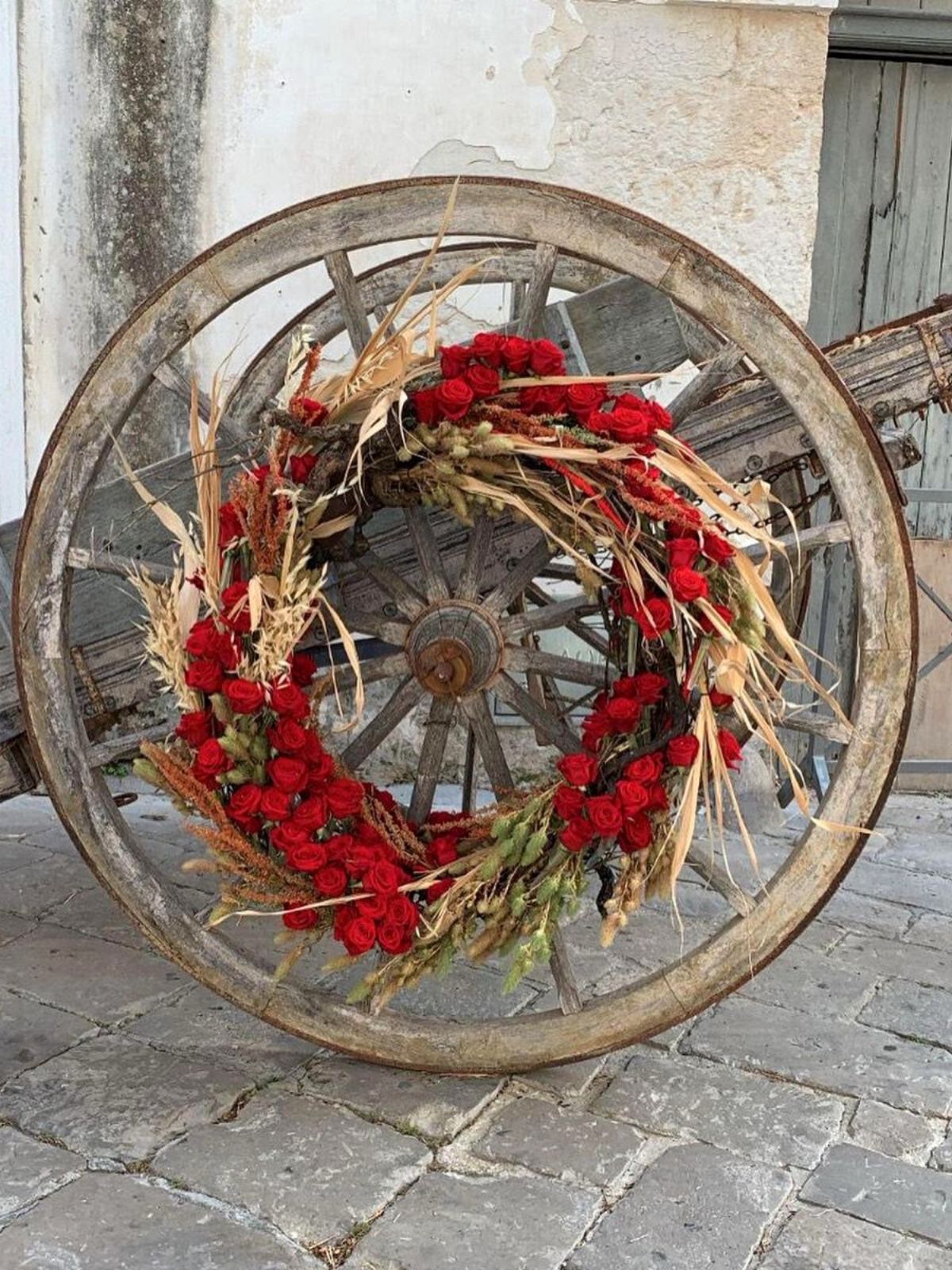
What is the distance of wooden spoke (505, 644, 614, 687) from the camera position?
2539 mm

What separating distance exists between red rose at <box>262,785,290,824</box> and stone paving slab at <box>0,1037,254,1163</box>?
586 mm

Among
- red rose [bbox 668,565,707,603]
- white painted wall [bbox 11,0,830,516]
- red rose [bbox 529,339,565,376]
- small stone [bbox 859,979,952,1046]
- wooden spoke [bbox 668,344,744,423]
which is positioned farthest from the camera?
white painted wall [bbox 11,0,830,516]

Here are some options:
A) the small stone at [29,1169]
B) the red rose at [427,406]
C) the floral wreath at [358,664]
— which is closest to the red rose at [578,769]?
the floral wreath at [358,664]

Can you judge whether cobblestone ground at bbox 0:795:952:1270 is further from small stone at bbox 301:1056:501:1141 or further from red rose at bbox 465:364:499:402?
red rose at bbox 465:364:499:402

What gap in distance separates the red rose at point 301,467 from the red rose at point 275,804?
53 centimetres

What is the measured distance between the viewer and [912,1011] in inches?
116

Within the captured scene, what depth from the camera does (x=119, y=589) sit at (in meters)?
2.64

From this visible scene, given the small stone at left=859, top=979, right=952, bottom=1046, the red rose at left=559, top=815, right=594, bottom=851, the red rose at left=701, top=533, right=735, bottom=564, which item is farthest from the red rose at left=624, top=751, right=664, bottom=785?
the small stone at left=859, top=979, right=952, bottom=1046

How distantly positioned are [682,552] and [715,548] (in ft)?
0.22

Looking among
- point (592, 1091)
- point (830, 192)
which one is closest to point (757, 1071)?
point (592, 1091)

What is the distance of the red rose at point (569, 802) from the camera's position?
227 centimetres

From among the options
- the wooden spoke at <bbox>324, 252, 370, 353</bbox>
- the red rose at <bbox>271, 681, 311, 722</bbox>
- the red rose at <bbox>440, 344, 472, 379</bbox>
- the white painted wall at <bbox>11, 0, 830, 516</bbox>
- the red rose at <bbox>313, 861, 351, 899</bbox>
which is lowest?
the red rose at <bbox>313, 861, 351, 899</bbox>

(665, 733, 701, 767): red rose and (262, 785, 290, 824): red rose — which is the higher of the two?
(665, 733, 701, 767): red rose

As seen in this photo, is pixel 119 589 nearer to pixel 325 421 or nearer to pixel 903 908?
pixel 325 421
